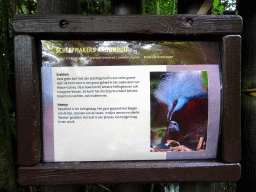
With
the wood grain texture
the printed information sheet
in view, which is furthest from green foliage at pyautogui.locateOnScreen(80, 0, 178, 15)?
the wood grain texture

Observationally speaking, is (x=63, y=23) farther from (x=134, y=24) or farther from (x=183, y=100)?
(x=183, y=100)

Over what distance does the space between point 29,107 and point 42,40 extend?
278mm

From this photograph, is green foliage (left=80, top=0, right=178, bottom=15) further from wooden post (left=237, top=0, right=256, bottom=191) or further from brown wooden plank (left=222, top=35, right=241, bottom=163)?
brown wooden plank (left=222, top=35, right=241, bottom=163)

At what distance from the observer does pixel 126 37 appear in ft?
2.57

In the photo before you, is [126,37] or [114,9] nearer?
[126,37]

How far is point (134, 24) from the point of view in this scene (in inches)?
30.0

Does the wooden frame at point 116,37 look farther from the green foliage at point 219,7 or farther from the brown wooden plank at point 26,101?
the green foliage at point 219,7

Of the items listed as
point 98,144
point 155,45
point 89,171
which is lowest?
point 89,171

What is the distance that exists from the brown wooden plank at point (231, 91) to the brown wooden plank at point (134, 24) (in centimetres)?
6

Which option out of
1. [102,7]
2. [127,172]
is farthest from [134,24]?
[102,7]

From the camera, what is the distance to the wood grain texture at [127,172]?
0.76 m

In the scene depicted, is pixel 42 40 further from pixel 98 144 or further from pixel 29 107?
pixel 98 144

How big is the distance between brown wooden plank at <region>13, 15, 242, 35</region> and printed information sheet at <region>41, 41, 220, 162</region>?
0.07 meters

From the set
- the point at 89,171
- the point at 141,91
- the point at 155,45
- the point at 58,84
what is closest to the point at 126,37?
the point at 155,45
